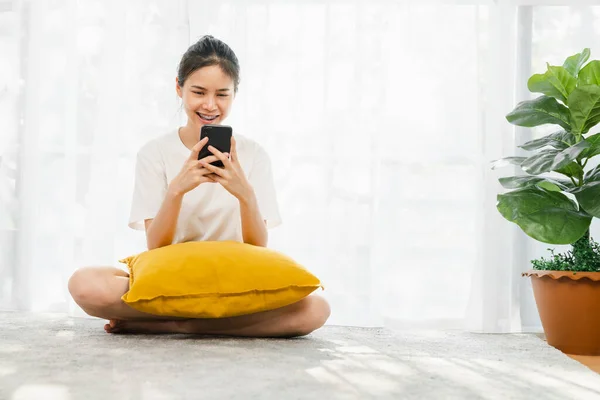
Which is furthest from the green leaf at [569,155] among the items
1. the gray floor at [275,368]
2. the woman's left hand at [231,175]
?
the woman's left hand at [231,175]

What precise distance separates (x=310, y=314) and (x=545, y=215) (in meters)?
0.80

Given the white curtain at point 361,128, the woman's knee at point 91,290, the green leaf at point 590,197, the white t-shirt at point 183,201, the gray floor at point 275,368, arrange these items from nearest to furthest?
the gray floor at point 275,368, the woman's knee at point 91,290, the green leaf at point 590,197, the white t-shirt at point 183,201, the white curtain at point 361,128

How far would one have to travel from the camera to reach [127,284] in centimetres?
211

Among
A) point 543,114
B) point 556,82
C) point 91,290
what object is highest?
point 556,82

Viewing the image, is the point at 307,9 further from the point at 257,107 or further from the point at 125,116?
the point at 125,116

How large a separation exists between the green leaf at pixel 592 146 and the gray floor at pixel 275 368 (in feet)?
2.09

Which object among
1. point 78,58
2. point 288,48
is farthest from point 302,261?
point 78,58

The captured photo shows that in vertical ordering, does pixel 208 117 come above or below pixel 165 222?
above

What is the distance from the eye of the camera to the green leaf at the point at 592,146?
2.24 metres

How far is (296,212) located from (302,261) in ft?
0.64

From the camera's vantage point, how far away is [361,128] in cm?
279

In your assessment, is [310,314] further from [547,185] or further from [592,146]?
[592,146]

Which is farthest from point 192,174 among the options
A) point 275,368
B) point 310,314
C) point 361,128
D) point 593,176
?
point 593,176

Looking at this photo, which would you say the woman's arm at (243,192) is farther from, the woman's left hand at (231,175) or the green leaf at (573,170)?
the green leaf at (573,170)
